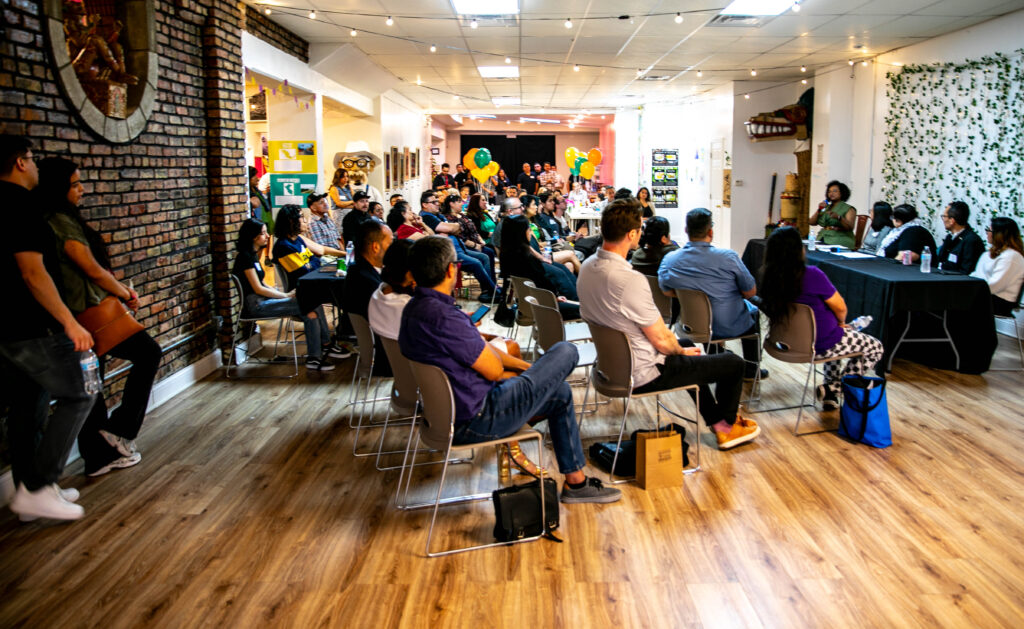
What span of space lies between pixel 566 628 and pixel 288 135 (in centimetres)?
800

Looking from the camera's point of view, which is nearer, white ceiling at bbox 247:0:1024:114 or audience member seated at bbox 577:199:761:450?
audience member seated at bbox 577:199:761:450

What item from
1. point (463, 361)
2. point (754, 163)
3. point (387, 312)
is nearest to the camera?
point (463, 361)

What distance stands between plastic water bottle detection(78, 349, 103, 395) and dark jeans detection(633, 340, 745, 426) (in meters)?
2.61

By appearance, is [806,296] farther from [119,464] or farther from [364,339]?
[119,464]

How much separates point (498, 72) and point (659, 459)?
977 cm

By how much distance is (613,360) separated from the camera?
3.88 metres

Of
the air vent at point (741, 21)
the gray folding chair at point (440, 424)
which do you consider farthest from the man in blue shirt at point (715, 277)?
the air vent at point (741, 21)

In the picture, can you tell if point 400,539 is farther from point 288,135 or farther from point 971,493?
point 288,135

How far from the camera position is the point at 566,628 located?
2727 millimetres

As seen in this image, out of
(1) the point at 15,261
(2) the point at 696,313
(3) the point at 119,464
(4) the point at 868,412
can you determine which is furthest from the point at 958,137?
(1) the point at 15,261

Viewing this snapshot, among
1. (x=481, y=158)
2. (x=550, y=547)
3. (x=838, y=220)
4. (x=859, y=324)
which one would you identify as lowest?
(x=550, y=547)

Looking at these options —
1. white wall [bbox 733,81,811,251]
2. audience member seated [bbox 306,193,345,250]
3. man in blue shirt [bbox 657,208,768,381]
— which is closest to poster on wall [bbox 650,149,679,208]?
white wall [bbox 733,81,811,251]

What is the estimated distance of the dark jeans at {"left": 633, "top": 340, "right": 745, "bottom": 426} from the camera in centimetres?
394

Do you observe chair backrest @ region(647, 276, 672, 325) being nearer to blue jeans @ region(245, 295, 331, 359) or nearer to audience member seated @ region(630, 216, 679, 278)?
audience member seated @ region(630, 216, 679, 278)
